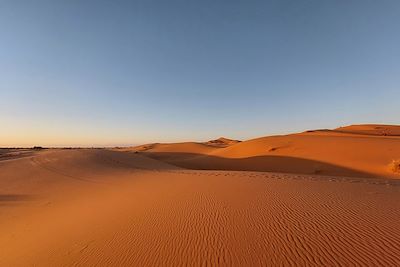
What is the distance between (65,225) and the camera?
20.7 feet

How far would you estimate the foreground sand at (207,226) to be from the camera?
383 cm

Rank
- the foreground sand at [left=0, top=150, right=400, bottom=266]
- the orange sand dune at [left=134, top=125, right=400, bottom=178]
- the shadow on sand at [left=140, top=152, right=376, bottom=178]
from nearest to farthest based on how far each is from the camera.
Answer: the foreground sand at [left=0, top=150, right=400, bottom=266], the shadow on sand at [left=140, top=152, right=376, bottom=178], the orange sand dune at [left=134, top=125, right=400, bottom=178]

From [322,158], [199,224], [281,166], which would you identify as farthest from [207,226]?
[322,158]

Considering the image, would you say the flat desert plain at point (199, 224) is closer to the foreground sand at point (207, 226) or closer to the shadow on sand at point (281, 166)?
the foreground sand at point (207, 226)

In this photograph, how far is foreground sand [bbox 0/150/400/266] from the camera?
151 inches

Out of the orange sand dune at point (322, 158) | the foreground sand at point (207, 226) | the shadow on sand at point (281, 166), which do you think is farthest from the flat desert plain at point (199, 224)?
the orange sand dune at point (322, 158)

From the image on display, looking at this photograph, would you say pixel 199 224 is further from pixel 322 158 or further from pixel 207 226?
pixel 322 158

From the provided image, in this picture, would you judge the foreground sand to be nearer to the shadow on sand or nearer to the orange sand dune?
the shadow on sand

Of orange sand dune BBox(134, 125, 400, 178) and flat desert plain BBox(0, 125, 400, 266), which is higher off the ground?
orange sand dune BBox(134, 125, 400, 178)

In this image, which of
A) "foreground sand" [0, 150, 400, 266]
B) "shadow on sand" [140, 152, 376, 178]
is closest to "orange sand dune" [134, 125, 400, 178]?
"shadow on sand" [140, 152, 376, 178]

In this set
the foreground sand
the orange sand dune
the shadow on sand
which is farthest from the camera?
the orange sand dune

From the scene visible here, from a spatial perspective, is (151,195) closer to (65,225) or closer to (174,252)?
(65,225)

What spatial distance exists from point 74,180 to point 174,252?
10140mm

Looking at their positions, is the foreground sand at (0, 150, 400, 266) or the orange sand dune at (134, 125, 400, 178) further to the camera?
the orange sand dune at (134, 125, 400, 178)
